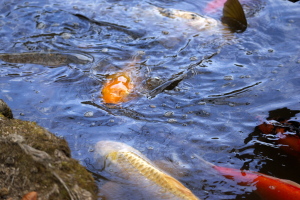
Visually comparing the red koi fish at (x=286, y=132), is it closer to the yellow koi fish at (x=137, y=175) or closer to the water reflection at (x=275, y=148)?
the water reflection at (x=275, y=148)

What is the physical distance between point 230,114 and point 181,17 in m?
2.75

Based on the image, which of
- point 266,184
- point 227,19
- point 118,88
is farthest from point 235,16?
point 266,184

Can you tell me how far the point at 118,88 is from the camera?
193 inches

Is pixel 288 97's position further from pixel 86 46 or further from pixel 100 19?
pixel 100 19

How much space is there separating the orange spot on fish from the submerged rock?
187cm

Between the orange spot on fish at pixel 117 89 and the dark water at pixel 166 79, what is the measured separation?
126mm

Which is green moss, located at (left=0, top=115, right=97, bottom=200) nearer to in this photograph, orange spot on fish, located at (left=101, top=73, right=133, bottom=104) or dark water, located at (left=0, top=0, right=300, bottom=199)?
dark water, located at (left=0, top=0, right=300, bottom=199)

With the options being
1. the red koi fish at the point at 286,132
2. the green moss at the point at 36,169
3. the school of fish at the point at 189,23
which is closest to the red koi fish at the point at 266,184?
the red koi fish at the point at 286,132

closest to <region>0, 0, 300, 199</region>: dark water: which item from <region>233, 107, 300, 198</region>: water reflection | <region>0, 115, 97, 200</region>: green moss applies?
<region>233, 107, 300, 198</region>: water reflection

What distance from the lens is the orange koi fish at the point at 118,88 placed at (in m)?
4.77

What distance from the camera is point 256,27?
6.48 m

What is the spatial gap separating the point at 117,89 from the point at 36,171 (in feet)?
7.55

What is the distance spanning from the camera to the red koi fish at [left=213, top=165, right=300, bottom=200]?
3.23 meters

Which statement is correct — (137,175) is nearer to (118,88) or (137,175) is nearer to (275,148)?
(275,148)
